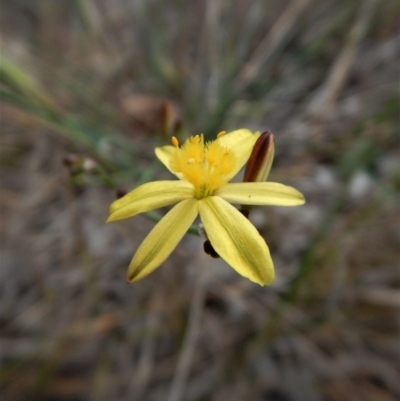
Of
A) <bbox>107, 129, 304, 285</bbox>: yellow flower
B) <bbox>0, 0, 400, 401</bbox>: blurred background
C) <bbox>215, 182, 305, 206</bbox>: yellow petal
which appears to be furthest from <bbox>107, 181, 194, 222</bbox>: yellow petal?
<bbox>0, 0, 400, 401</bbox>: blurred background

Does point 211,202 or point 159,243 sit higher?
point 211,202

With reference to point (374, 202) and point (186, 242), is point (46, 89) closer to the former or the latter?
point (186, 242)

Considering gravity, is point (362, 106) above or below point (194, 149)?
above

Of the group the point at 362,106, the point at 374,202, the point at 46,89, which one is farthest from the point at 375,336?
the point at 46,89

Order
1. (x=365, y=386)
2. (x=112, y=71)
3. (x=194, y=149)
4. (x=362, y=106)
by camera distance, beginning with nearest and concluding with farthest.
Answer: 1. (x=194, y=149)
2. (x=365, y=386)
3. (x=362, y=106)
4. (x=112, y=71)

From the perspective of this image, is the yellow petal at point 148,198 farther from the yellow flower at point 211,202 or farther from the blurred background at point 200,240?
the blurred background at point 200,240

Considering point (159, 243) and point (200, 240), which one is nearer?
point (159, 243)

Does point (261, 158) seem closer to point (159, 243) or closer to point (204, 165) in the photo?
point (204, 165)

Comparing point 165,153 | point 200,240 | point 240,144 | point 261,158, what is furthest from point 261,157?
point 200,240
